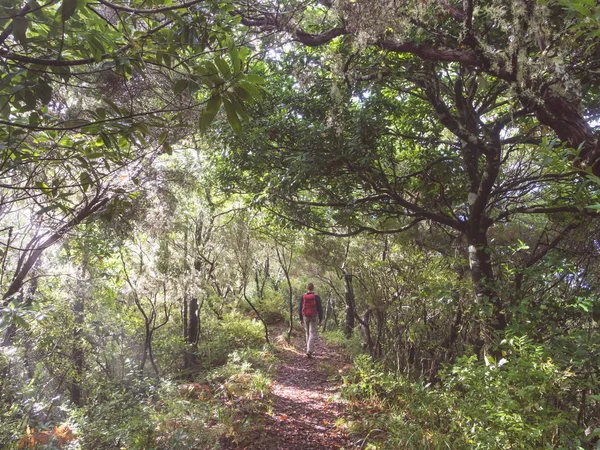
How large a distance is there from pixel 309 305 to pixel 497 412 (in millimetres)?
6095

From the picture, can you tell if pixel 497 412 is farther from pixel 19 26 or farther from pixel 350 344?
pixel 350 344

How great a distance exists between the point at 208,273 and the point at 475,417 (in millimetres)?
8604

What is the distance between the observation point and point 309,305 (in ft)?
28.4

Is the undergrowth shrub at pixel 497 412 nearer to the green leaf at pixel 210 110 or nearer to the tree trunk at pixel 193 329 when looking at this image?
the green leaf at pixel 210 110

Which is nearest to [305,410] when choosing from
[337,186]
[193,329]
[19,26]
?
[337,186]

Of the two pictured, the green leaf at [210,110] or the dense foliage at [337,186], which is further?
the dense foliage at [337,186]

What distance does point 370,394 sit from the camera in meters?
5.30

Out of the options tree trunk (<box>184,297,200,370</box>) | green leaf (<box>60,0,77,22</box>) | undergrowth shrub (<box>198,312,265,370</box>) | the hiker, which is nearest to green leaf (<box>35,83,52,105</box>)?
green leaf (<box>60,0,77,22</box>)

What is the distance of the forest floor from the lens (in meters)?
4.49

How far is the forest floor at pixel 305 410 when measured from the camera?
14.7 feet

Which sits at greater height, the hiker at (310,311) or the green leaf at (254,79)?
the green leaf at (254,79)

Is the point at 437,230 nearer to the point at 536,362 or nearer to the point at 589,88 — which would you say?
the point at 589,88

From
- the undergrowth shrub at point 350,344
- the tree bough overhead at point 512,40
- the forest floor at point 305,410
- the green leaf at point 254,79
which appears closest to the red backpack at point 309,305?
the forest floor at point 305,410

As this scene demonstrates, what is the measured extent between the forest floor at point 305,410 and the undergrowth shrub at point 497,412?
0.72m
